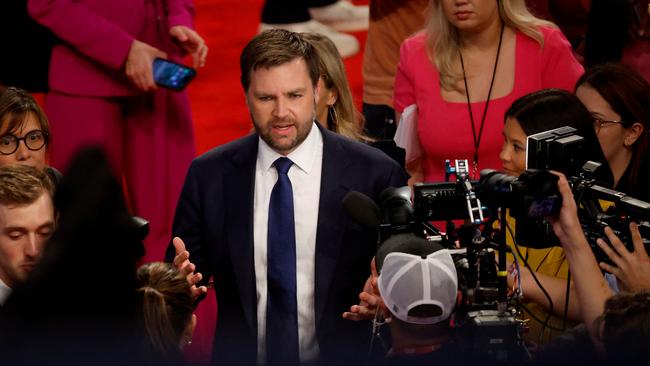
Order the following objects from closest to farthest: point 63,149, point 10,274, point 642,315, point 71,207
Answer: point 71,207 < point 642,315 < point 10,274 < point 63,149

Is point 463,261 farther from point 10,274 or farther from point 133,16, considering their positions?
point 133,16

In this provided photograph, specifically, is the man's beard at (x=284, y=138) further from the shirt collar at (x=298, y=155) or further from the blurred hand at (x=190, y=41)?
the blurred hand at (x=190, y=41)

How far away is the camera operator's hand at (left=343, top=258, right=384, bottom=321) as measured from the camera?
9.46 feet

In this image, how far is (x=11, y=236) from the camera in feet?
10.00

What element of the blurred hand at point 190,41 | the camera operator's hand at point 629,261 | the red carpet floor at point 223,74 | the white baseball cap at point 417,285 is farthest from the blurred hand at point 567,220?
the red carpet floor at point 223,74

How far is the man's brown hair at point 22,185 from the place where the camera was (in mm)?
3068

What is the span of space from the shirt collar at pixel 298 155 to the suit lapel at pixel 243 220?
0.03 meters

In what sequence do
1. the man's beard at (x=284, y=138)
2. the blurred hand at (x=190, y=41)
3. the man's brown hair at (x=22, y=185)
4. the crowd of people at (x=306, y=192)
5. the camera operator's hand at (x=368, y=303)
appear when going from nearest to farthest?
the crowd of people at (x=306, y=192)
the camera operator's hand at (x=368, y=303)
the man's brown hair at (x=22, y=185)
the man's beard at (x=284, y=138)
the blurred hand at (x=190, y=41)

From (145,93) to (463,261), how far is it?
2.31m

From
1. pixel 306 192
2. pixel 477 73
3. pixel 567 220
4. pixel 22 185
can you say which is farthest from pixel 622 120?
pixel 22 185

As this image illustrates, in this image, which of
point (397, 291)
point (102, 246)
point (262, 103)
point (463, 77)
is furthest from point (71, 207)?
point (463, 77)

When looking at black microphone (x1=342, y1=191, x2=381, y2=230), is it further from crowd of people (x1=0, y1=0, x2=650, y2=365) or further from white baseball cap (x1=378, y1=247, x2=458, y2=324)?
white baseball cap (x1=378, y1=247, x2=458, y2=324)

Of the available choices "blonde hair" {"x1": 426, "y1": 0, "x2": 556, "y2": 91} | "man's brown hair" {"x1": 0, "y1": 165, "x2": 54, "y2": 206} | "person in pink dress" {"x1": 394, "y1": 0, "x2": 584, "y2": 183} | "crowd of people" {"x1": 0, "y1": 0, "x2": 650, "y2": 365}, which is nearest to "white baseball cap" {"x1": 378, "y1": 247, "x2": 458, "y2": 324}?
"crowd of people" {"x1": 0, "y1": 0, "x2": 650, "y2": 365}

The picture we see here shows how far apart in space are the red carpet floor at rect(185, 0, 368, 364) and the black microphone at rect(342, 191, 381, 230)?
10.0 feet
